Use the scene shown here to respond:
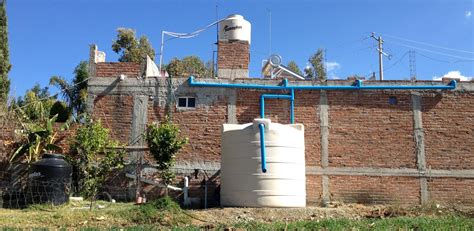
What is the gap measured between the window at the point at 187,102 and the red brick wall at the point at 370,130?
150 inches

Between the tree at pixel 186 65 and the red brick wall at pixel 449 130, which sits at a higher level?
the tree at pixel 186 65

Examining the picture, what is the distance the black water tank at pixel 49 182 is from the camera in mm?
10688

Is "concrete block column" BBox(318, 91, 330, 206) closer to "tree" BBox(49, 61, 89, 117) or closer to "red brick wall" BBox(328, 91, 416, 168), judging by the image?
"red brick wall" BBox(328, 91, 416, 168)

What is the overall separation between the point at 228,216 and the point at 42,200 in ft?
14.4

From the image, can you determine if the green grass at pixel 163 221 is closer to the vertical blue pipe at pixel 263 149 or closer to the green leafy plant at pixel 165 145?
the vertical blue pipe at pixel 263 149

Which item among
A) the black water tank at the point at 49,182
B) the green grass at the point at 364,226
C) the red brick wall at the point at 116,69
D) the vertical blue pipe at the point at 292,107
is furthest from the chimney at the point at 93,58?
the green grass at the point at 364,226

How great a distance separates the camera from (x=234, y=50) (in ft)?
46.0

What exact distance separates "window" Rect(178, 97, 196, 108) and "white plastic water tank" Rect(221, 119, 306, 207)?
2128 millimetres

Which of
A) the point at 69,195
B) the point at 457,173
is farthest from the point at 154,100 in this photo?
the point at 457,173

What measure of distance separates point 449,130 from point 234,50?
6515 mm

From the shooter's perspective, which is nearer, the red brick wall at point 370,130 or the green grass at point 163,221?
the green grass at point 163,221

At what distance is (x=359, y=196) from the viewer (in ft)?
40.7

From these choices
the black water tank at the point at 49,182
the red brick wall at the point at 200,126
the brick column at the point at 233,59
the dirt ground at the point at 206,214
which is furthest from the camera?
the brick column at the point at 233,59

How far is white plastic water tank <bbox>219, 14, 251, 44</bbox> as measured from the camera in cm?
1426
